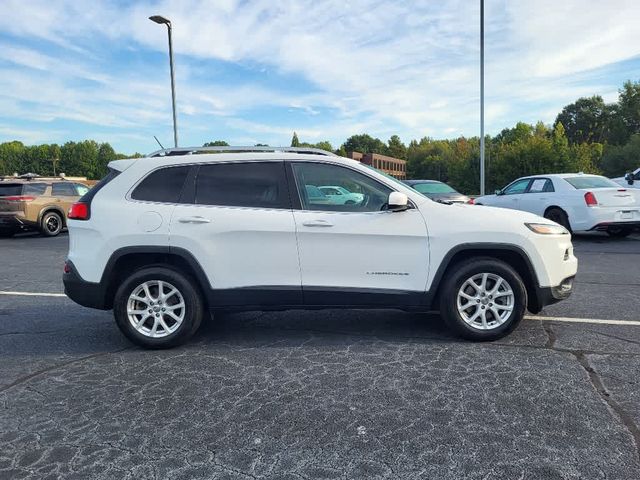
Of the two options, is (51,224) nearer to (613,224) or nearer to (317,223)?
(317,223)

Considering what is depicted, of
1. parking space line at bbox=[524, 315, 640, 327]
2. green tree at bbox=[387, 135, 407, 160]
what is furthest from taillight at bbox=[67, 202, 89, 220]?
green tree at bbox=[387, 135, 407, 160]

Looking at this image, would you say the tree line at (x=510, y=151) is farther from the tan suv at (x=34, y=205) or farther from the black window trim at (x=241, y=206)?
the tan suv at (x=34, y=205)

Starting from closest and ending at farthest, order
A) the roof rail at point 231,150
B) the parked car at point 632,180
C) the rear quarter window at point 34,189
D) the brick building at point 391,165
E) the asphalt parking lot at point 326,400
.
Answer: the asphalt parking lot at point 326,400 < the roof rail at point 231,150 < the parked car at point 632,180 < the rear quarter window at point 34,189 < the brick building at point 391,165

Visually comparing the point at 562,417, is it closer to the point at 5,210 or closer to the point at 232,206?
the point at 232,206

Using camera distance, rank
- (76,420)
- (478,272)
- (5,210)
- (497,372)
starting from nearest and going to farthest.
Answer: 1. (76,420)
2. (497,372)
3. (478,272)
4. (5,210)

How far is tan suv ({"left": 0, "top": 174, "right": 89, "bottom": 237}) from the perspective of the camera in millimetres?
14656

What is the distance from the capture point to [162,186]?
4688 millimetres

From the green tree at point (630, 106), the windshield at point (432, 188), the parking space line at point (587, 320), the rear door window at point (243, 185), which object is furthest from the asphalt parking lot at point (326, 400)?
the green tree at point (630, 106)

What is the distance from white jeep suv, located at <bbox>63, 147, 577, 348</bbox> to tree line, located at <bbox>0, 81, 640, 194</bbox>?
14.8 feet

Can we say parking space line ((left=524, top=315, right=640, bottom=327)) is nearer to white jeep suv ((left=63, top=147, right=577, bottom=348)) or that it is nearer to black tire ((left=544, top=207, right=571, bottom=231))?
white jeep suv ((left=63, top=147, right=577, bottom=348))

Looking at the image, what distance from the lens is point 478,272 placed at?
4527 mm

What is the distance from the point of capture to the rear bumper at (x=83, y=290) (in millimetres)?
4598

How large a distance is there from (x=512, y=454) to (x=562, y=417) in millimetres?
608

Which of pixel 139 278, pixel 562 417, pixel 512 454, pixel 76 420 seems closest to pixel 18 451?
pixel 76 420
